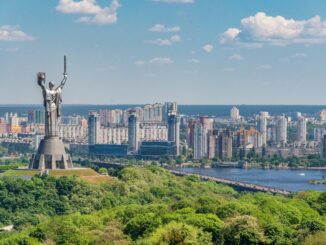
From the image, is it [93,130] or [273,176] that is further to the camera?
[93,130]

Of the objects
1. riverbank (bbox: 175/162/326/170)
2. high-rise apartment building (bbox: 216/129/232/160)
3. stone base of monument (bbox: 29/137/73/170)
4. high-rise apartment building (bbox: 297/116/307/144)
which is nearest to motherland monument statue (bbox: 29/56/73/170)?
stone base of monument (bbox: 29/137/73/170)

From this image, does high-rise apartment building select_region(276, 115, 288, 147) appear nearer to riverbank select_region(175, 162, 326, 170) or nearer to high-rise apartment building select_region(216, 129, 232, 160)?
high-rise apartment building select_region(216, 129, 232, 160)

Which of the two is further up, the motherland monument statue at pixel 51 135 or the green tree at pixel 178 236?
the motherland monument statue at pixel 51 135

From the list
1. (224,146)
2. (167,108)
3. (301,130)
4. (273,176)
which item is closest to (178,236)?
(273,176)

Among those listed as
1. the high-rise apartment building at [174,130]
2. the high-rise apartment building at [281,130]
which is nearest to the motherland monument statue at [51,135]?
the high-rise apartment building at [174,130]

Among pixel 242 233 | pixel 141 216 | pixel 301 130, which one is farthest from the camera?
pixel 301 130

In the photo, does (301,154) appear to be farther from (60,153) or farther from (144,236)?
(144,236)

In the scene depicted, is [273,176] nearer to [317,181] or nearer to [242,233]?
[317,181]

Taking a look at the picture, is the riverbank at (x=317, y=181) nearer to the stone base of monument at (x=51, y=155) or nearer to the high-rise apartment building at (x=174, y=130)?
the high-rise apartment building at (x=174, y=130)
